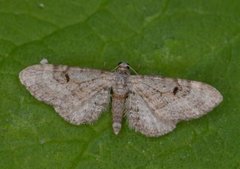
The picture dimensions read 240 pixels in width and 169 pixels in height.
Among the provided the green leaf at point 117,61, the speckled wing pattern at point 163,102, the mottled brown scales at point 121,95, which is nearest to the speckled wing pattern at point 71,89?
the mottled brown scales at point 121,95

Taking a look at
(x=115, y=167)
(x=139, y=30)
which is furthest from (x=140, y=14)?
(x=115, y=167)

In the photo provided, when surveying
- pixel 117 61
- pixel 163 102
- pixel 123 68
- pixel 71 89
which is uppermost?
pixel 117 61

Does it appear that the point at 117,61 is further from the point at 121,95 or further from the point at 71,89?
the point at 71,89

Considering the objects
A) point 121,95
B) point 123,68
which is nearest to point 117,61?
point 123,68

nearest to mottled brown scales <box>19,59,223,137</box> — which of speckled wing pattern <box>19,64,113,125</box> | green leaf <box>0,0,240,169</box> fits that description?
speckled wing pattern <box>19,64,113,125</box>

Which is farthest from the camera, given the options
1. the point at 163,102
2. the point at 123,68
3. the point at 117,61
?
the point at 117,61

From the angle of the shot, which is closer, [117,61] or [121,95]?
[121,95]

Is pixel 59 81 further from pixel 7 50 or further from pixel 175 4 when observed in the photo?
pixel 175 4

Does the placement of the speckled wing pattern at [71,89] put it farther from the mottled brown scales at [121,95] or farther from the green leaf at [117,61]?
the green leaf at [117,61]
